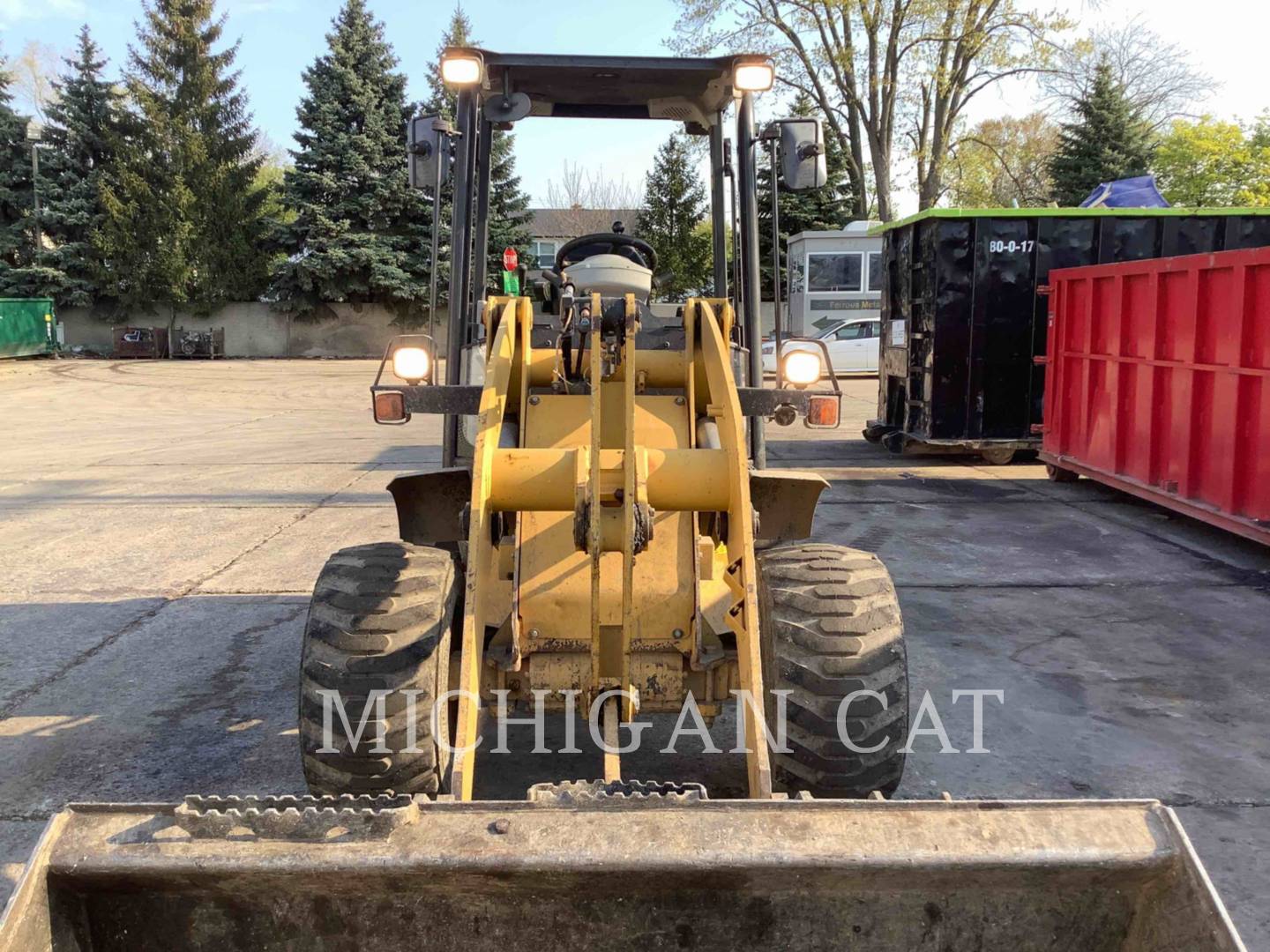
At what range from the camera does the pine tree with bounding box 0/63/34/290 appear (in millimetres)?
34125

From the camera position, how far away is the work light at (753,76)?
4629 millimetres

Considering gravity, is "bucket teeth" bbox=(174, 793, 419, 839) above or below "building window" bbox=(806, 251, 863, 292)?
below

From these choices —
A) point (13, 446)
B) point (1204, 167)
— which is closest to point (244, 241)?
point (13, 446)

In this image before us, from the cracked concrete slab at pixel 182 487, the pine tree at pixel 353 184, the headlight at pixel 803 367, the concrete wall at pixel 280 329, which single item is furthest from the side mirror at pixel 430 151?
the concrete wall at pixel 280 329

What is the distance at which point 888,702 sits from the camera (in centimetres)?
324

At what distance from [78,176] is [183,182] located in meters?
3.39

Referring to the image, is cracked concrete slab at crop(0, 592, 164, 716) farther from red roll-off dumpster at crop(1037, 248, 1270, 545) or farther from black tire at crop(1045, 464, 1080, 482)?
black tire at crop(1045, 464, 1080, 482)

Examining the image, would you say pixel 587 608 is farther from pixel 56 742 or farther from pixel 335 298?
pixel 335 298

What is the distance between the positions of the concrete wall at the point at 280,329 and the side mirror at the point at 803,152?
31245mm

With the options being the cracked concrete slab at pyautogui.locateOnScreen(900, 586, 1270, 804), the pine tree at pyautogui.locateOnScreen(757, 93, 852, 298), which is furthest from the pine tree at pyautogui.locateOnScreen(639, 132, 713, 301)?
the cracked concrete slab at pyautogui.locateOnScreen(900, 586, 1270, 804)

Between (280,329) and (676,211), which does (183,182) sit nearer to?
(280,329)

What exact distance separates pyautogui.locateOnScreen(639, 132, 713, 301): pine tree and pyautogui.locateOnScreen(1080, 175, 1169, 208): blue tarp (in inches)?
855

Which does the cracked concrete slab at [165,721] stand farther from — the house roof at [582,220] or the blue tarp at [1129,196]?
the house roof at [582,220]

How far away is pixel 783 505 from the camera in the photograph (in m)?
4.36
